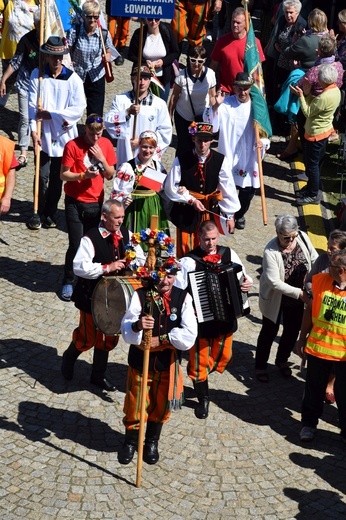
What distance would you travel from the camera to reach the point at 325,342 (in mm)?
8867

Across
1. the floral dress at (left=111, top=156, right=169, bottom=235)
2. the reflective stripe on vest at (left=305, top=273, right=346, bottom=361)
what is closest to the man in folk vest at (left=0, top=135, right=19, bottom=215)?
the floral dress at (left=111, top=156, right=169, bottom=235)

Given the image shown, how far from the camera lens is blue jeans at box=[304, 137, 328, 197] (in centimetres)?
1347

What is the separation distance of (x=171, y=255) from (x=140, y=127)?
163 inches

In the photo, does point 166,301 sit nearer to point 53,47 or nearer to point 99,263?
point 99,263

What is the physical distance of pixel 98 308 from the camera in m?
8.97

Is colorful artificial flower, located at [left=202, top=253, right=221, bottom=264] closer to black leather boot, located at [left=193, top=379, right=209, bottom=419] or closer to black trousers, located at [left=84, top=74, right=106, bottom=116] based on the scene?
black leather boot, located at [left=193, top=379, right=209, bottom=419]

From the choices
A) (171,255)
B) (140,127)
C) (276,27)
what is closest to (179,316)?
(171,255)

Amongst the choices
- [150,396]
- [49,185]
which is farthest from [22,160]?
[150,396]

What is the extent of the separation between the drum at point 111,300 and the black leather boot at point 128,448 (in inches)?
33.5

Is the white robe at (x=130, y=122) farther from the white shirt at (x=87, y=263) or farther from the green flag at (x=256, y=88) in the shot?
the white shirt at (x=87, y=263)

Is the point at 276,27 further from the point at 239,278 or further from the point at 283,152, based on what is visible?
the point at 239,278

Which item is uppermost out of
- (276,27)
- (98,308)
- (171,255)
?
(276,27)

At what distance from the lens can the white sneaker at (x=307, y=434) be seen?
30.2 ft

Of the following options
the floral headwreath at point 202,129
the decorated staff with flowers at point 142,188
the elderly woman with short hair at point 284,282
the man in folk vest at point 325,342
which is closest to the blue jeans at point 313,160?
the floral headwreath at point 202,129
